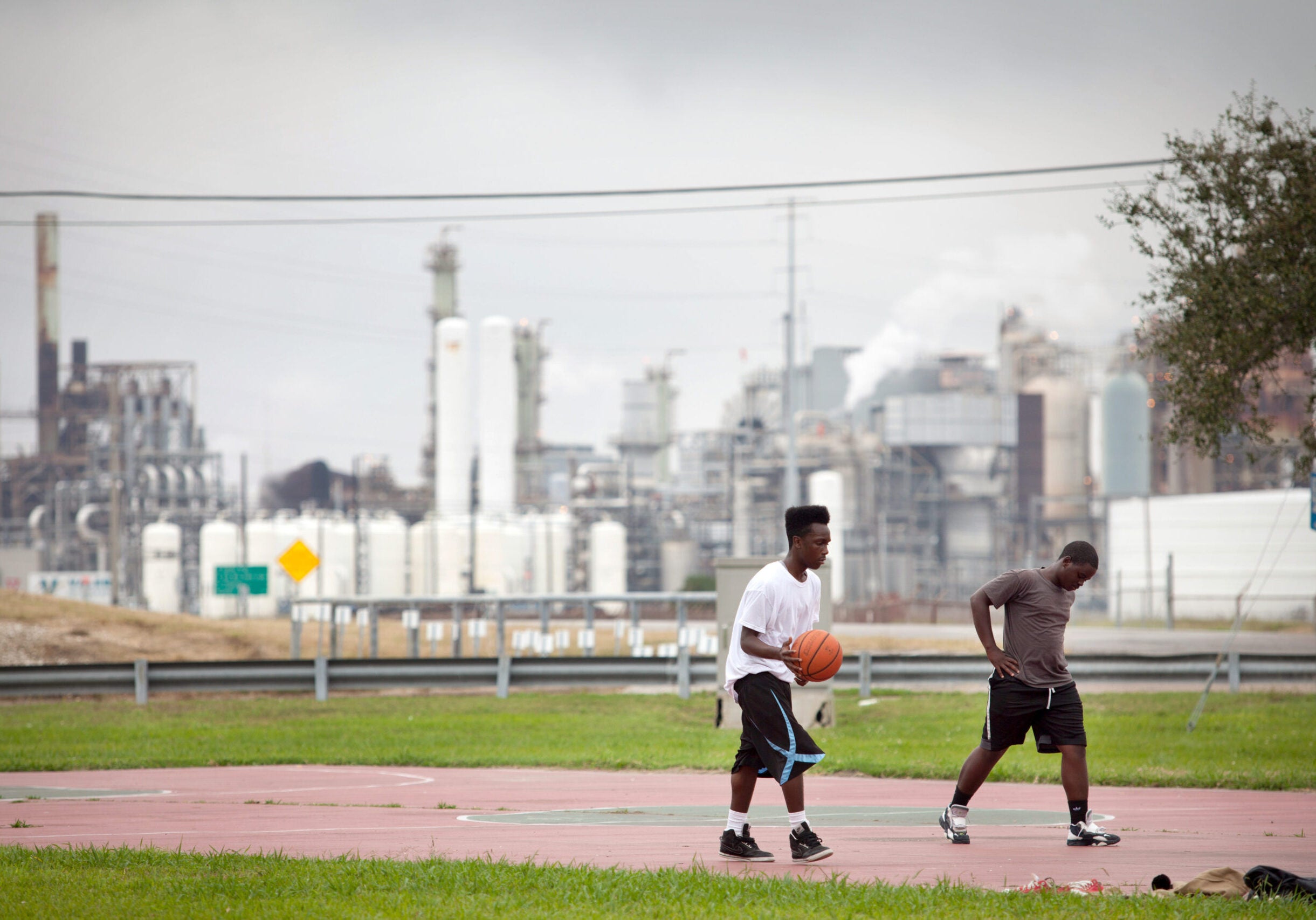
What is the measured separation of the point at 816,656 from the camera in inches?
284

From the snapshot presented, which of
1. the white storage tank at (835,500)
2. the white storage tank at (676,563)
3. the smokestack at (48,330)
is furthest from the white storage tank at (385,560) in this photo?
the smokestack at (48,330)

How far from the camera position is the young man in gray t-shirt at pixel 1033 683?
782 centimetres

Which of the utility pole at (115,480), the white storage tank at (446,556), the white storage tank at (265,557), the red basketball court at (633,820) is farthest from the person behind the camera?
the white storage tank at (265,557)

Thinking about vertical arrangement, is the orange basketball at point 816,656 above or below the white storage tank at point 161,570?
above

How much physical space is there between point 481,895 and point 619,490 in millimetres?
67478

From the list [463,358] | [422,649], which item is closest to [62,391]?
[463,358]

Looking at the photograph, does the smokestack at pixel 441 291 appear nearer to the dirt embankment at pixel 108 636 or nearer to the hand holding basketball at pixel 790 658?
the dirt embankment at pixel 108 636

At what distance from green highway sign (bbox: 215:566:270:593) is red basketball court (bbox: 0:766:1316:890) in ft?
88.5

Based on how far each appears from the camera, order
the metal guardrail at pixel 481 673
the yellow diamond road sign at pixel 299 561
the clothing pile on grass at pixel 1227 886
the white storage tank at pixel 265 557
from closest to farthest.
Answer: the clothing pile on grass at pixel 1227 886, the metal guardrail at pixel 481 673, the yellow diamond road sign at pixel 299 561, the white storage tank at pixel 265 557

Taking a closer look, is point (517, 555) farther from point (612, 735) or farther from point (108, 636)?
point (612, 735)

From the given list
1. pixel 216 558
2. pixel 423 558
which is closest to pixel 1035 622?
pixel 423 558

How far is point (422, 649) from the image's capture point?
39.0 m

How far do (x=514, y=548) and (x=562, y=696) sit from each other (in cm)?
3922

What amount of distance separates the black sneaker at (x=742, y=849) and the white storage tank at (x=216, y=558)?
55.8 m
